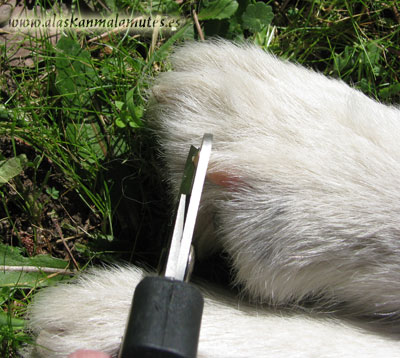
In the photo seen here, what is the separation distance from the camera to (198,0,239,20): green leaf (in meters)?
2.19

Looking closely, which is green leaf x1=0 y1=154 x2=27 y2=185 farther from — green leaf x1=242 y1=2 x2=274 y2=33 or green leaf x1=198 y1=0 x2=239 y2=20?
green leaf x1=242 y1=2 x2=274 y2=33

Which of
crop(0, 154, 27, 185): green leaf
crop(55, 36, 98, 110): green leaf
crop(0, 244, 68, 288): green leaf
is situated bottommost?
crop(0, 244, 68, 288): green leaf

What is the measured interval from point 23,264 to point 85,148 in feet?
1.68

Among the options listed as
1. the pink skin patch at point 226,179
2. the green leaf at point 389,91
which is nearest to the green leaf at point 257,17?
the green leaf at point 389,91

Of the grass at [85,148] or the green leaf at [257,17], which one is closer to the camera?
the grass at [85,148]

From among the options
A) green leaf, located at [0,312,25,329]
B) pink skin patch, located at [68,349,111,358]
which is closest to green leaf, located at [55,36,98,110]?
green leaf, located at [0,312,25,329]

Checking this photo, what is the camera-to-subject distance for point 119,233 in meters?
2.07

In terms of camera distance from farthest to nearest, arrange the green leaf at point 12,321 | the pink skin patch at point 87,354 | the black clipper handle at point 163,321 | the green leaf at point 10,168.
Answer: the green leaf at point 10,168, the green leaf at point 12,321, the pink skin patch at point 87,354, the black clipper handle at point 163,321

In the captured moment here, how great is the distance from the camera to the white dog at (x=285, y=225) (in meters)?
1.41

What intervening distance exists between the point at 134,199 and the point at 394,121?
3.39ft

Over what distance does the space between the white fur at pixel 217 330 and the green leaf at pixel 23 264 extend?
1.30ft

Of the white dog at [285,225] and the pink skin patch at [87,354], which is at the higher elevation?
the white dog at [285,225]

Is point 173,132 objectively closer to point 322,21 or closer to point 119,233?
point 119,233

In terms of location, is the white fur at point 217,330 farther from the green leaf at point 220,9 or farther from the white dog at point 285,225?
the green leaf at point 220,9
